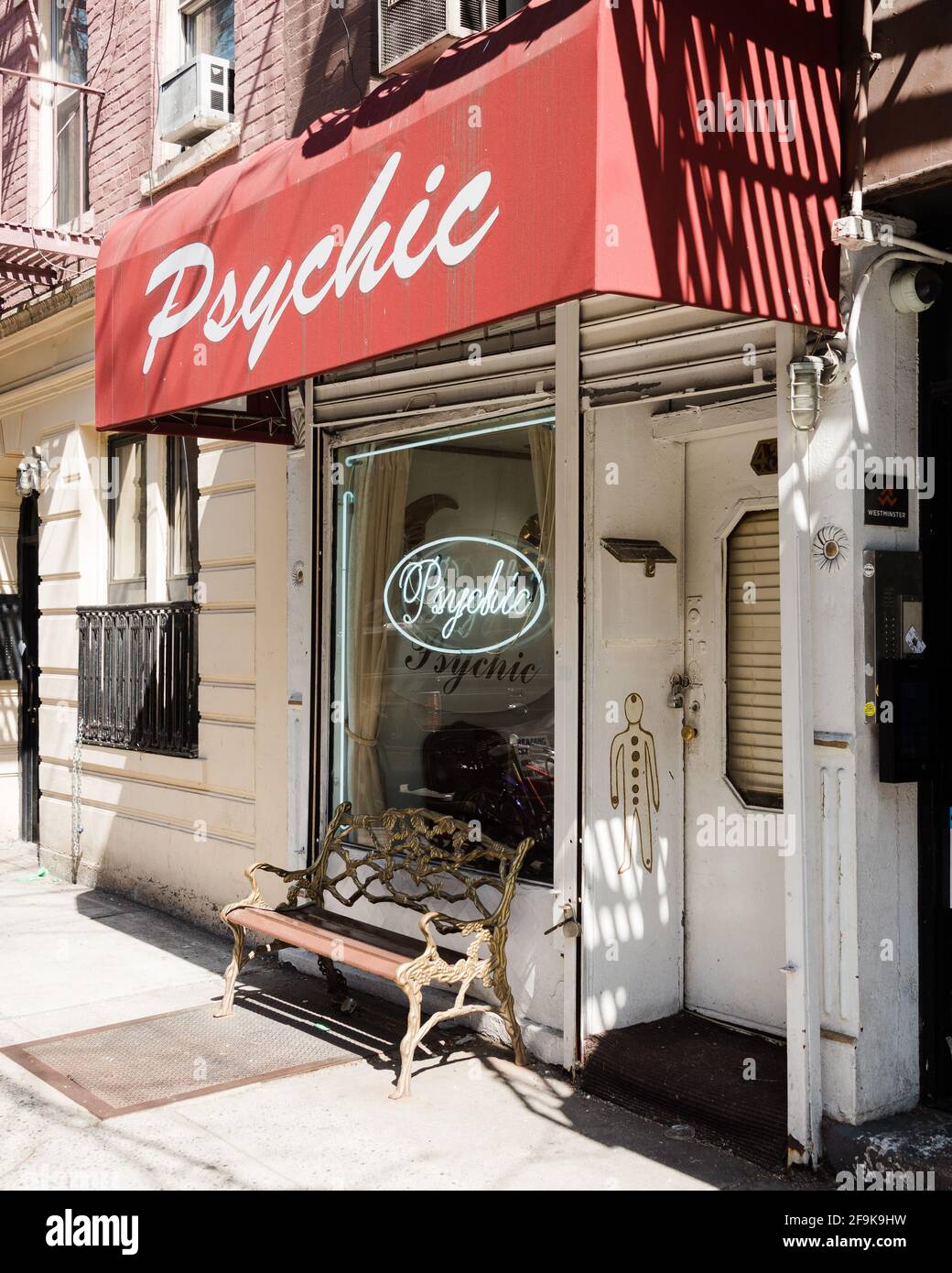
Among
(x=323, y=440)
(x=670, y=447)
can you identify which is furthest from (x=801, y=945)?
(x=323, y=440)

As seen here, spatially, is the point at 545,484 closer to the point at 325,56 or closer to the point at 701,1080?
the point at 701,1080

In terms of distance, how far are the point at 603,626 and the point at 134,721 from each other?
456cm

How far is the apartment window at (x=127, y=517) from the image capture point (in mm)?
→ 9234

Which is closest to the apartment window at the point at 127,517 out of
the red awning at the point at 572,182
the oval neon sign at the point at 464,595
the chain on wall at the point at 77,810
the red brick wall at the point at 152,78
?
the chain on wall at the point at 77,810

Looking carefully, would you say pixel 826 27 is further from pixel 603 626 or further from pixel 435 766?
pixel 435 766

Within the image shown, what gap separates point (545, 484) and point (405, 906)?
208 cm

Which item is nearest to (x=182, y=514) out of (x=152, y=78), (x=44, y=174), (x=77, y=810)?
(x=77, y=810)

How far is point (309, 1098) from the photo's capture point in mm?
5051

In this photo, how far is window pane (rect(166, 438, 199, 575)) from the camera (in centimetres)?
848

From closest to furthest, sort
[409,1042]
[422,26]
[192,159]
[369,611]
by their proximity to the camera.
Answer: [409,1042] < [422,26] < [369,611] < [192,159]

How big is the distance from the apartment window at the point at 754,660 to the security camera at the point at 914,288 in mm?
1164

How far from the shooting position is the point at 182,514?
28.4 ft

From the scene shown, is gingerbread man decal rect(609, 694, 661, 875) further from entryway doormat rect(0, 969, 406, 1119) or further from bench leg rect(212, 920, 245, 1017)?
bench leg rect(212, 920, 245, 1017)

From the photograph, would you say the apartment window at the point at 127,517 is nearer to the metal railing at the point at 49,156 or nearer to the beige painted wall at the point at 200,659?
the beige painted wall at the point at 200,659
